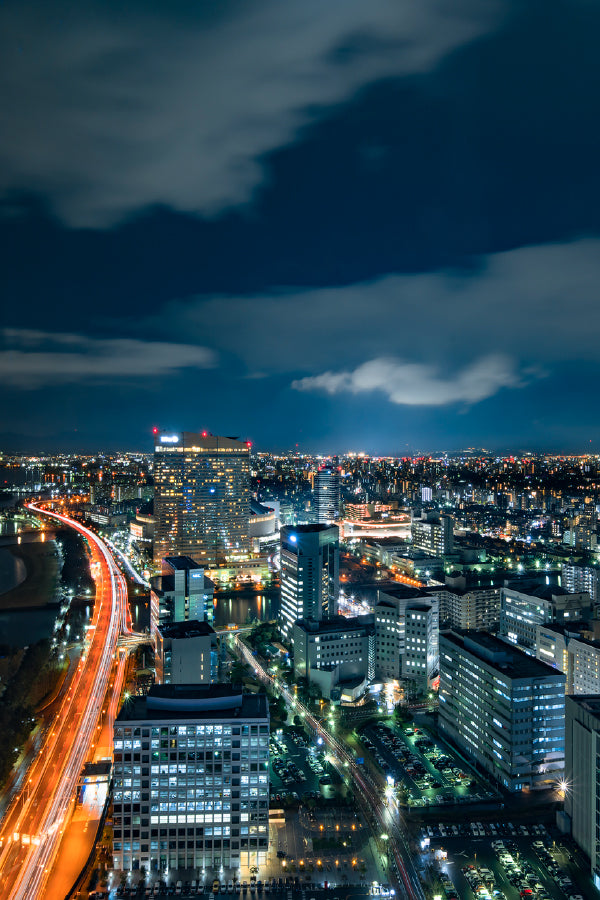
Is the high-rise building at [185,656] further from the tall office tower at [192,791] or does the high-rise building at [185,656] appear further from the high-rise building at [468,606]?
the high-rise building at [468,606]

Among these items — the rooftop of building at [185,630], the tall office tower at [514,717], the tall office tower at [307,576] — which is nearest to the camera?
the tall office tower at [514,717]

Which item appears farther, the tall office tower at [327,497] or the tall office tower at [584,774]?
the tall office tower at [327,497]

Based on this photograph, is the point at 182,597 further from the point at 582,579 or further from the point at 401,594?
the point at 582,579

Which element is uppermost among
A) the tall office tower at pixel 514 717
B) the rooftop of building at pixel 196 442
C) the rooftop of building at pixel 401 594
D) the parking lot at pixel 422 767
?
the rooftop of building at pixel 196 442

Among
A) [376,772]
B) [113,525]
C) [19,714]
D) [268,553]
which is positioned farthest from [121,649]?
[113,525]

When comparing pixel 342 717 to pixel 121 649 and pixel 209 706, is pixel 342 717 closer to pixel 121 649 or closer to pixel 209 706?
pixel 209 706

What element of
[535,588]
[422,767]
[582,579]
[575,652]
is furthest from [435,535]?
[422,767]

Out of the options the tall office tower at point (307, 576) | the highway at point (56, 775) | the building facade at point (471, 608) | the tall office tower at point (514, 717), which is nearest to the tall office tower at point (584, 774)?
the tall office tower at point (514, 717)
